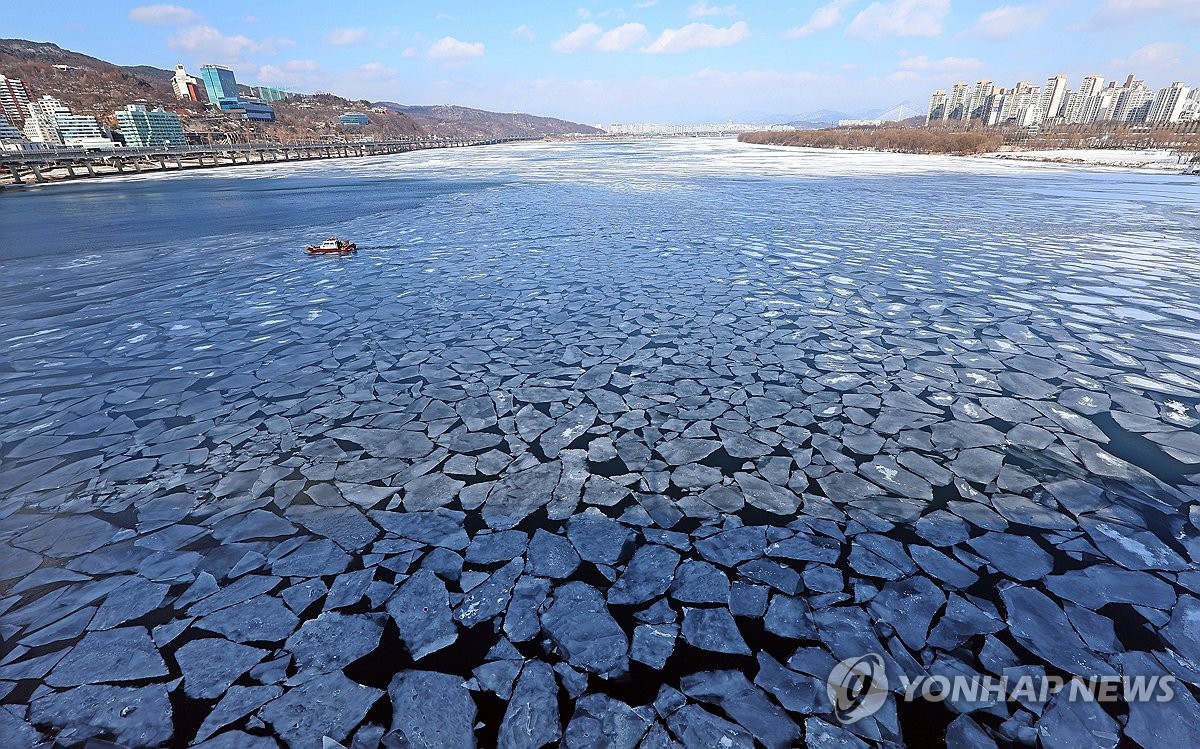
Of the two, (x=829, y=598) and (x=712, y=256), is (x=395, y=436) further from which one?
(x=712, y=256)

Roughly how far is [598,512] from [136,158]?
6430 centimetres

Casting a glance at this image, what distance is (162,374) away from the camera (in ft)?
16.8

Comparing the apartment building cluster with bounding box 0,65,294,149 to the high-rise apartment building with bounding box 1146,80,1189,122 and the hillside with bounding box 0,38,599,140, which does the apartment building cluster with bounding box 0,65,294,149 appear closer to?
the hillside with bounding box 0,38,599,140

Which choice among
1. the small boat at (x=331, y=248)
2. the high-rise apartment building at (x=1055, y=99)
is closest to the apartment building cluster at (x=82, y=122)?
the small boat at (x=331, y=248)

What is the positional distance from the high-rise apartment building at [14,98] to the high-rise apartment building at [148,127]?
38.8m

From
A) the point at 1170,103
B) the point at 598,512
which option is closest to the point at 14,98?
the point at 598,512

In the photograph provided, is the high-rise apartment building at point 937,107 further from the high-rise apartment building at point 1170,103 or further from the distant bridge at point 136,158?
the distant bridge at point 136,158

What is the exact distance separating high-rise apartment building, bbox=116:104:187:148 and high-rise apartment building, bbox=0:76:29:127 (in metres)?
38.8

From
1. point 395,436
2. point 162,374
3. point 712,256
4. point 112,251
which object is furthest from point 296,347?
point 112,251

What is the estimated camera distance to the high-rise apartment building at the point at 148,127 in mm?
76062

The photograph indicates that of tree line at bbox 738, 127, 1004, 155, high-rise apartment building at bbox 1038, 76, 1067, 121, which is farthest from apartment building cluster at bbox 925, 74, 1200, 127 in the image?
tree line at bbox 738, 127, 1004, 155

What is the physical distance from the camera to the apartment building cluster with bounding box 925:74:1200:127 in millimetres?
98875

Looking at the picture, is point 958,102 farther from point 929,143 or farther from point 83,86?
point 83,86

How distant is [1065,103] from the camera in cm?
11000
